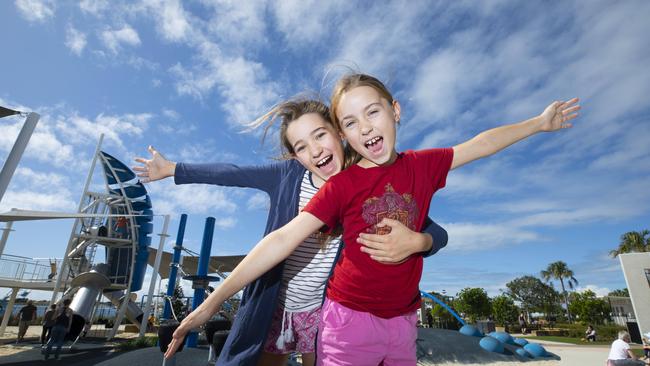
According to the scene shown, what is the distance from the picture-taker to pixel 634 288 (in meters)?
23.2

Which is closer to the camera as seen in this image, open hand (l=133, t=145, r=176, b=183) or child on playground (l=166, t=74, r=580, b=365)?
child on playground (l=166, t=74, r=580, b=365)

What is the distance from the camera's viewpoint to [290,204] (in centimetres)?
219

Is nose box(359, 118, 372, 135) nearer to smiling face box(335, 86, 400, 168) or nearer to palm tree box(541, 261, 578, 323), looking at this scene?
smiling face box(335, 86, 400, 168)

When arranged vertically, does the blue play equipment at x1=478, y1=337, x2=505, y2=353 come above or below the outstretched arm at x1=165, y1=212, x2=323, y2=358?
below

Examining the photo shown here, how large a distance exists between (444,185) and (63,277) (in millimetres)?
20683

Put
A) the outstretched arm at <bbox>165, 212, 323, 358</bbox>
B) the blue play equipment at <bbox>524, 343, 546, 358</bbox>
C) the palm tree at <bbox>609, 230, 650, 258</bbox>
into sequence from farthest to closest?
the palm tree at <bbox>609, 230, 650, 258</bbox> → the blue play equipment at <bbox>524, 343, 546, 358</bbox> → the outstretched arm at <bbox>165, 212, 323, 358</bbox>

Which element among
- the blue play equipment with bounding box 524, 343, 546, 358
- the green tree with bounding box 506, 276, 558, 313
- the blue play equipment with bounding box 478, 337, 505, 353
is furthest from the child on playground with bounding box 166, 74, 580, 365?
the green tree with bounding box 506, 276, 558, 313

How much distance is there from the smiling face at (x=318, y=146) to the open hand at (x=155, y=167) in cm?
87

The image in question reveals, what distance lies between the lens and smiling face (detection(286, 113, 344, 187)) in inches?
80.1

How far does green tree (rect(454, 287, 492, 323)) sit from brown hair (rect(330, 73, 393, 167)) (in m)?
50.5

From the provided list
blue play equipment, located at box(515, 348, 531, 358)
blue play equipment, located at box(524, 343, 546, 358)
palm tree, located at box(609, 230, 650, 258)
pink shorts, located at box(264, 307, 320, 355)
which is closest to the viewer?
pink shorts, located at box(264, 307, 320, 355)

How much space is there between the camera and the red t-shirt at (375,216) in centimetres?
168

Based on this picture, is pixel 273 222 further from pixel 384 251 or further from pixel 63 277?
pixel 63 277

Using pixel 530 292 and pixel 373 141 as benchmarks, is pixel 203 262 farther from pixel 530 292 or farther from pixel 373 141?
pixel 530 292
